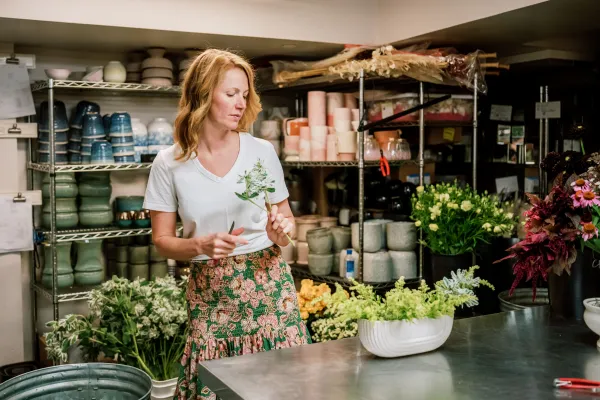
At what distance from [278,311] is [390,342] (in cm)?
72

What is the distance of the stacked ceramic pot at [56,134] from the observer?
12.8ft

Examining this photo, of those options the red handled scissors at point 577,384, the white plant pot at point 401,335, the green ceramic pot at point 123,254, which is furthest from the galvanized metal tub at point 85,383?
the green ceramic pot at point 123,254

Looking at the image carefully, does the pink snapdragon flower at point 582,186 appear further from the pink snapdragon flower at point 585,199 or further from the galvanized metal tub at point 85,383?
the galvanized metal tub at point 85,383

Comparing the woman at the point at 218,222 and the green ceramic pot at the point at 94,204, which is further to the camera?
the green ceramic pot at the point at 94,204

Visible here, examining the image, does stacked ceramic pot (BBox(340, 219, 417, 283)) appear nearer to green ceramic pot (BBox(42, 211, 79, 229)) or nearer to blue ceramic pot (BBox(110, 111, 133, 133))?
blue ceramic pot (BBox(110, 111, 133, 133))

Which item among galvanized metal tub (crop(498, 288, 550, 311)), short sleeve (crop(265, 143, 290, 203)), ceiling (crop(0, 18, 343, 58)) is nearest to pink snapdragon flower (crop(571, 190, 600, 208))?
short sleeve (crop(265, 143, 290, 203))

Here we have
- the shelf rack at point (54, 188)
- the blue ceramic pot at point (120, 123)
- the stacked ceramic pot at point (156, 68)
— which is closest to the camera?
the shelf rack at point (54, 188)

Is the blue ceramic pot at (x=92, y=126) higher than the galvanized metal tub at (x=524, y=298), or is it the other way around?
the blue ceramic pot at (x=92, y=126)

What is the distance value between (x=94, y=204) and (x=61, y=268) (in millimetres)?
414

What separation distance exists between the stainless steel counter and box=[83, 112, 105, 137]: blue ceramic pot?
263 cm

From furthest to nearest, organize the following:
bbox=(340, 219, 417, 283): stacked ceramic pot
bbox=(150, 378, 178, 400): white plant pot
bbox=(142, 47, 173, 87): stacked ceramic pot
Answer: bbox=(142, 47, 173, 87): stacked ceramic pot → bbox=(340, 219, 417, 283): stacked ceramic pot → bbox=(150, 378, 178, 400): white plant pot

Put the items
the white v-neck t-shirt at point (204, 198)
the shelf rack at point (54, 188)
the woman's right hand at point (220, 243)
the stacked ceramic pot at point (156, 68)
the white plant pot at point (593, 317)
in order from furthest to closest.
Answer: the stacked ceramic pot at point (156, 68), the shelf rack at point (54, 188), the white v-neck t-shirt at point (204, 198), the woman's right hand at point (220, 243), the white plant pot at point (593, 317)

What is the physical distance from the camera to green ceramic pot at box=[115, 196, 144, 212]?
4.11 metres

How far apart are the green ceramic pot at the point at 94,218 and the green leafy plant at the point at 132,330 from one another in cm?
82
